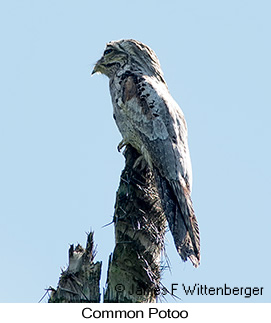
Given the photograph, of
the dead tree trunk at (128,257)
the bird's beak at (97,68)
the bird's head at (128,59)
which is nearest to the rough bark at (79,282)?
the dead tree trunk at (128,257)

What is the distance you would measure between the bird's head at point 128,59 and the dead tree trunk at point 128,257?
2.11m

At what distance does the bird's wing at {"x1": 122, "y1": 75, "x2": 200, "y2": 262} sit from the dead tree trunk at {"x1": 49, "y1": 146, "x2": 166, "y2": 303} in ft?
1.38

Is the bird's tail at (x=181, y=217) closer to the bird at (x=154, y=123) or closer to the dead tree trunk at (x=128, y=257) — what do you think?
the bird at (x=154, y=123)

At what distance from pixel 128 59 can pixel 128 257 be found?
3455 mm

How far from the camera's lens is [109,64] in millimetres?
8766

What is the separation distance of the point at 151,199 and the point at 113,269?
0.97 meters

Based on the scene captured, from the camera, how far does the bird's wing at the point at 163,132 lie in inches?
275

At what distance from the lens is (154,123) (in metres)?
7.54

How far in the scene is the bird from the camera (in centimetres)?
665

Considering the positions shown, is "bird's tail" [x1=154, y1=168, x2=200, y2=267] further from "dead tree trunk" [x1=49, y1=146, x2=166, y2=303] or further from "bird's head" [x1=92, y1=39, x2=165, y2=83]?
"bird's head" [x1=92, y1=39, x2=165, y2=83]

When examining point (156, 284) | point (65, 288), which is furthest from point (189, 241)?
point (65, 288)
